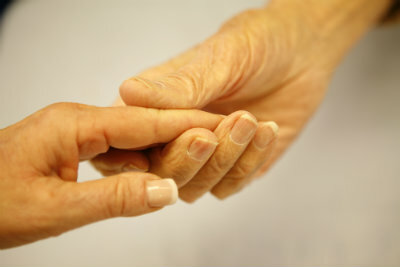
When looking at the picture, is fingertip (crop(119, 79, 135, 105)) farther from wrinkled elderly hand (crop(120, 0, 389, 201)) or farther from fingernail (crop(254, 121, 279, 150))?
fingernail (crop(254, 121, 279, 150))

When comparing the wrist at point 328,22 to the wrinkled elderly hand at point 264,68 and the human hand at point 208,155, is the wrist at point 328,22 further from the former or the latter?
the human hand at point 208,155

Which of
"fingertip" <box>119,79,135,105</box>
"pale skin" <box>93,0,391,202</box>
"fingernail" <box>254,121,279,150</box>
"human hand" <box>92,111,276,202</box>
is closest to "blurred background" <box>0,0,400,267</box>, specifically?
A: "pale skin" <box>93,0,391,202</box>

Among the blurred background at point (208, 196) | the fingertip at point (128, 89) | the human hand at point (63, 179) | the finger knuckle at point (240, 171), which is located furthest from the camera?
the blurred background at point (208, 196)

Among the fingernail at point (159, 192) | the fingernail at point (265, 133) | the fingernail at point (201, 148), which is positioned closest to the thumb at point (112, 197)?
the fingernail at point (159, 192)

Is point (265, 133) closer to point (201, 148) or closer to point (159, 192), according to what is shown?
point (201, 148)

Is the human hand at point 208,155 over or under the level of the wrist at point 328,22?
under

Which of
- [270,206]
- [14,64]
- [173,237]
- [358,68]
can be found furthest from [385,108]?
[14,64]
